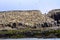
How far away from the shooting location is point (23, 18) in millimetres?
105500

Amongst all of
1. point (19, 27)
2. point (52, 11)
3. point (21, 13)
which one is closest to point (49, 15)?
point (52, 11)

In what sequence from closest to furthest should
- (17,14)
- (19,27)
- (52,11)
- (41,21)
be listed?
(19,27)
(41,21)
(17,14)
(52,11)

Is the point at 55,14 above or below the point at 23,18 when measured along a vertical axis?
above

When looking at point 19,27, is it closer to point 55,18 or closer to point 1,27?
point 1,27

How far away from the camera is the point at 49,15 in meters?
114

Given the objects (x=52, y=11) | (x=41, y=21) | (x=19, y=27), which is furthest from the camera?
(x=52, y=11)

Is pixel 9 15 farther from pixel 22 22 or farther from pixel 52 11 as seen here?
pixel 52 11

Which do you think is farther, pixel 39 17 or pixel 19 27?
pixel 39 17

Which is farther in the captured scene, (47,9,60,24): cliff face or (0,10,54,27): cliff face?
(47,9,60,24): cliff face

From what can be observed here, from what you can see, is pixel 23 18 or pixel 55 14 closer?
pixel 23 18

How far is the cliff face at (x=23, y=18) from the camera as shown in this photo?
9994 centimetres

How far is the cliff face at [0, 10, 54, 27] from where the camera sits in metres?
99.9

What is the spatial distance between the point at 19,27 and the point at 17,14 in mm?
13492

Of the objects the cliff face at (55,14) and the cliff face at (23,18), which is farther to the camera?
the cliff face at (55,14)
